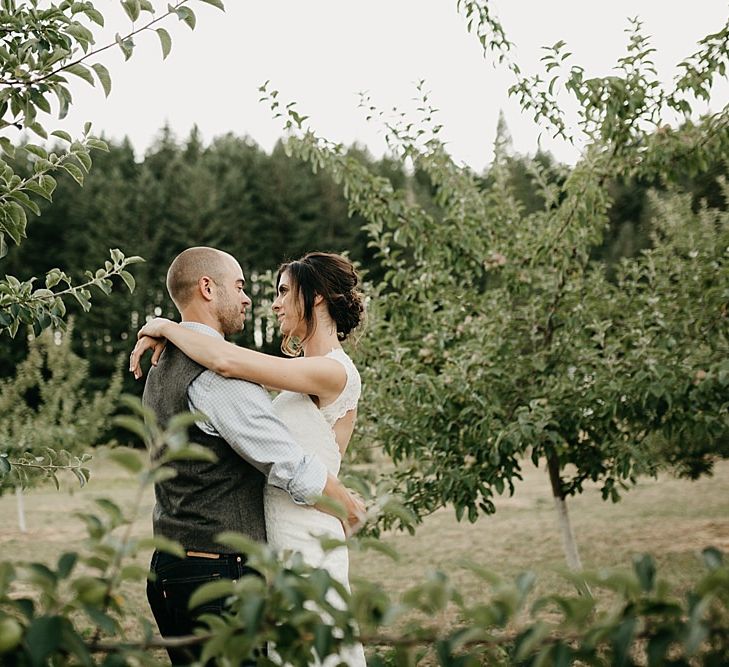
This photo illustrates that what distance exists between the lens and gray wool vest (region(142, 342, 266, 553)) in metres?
2.47

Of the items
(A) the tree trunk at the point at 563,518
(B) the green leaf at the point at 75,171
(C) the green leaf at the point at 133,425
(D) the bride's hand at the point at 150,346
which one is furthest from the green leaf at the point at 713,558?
(A) the tree trunk at the point at 563,518

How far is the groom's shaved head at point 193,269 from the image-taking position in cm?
281

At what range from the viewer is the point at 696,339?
543 centimetres

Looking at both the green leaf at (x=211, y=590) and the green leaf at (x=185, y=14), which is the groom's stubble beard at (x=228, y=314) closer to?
the green leaf at (x=185, y=14)

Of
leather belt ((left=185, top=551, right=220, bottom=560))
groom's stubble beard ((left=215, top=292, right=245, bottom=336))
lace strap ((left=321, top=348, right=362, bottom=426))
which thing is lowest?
leather belt ((left=185, top=551, right=220, bottom=560))

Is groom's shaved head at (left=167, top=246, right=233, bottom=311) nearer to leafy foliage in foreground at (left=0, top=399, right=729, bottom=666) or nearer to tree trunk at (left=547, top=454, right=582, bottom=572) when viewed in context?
Result: leafy foliage in foreground at (left=0, top=399, right=729, bottom=666)

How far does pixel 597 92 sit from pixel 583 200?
0.73m

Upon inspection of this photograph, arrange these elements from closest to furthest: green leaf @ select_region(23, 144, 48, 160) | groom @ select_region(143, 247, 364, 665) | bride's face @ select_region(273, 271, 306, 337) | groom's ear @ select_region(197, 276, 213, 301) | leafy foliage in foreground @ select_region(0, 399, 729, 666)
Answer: leafy foliage in foreground @ select_region(0, 399, 729, 666) < groom @ select_region(143, 247, 364, 665) < green leaf @ select_region(23, 144, 48, 160) < groom's ear @ select_region(197, 276, 213, 301) < bride's face @ select_region(273, 271, 306, 337)

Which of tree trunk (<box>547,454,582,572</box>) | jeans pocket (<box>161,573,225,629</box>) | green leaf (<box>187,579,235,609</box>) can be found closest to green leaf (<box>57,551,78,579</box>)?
green leaf (<box>187,579,235,609</box>)

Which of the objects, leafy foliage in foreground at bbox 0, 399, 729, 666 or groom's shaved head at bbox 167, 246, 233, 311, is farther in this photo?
groom's shaved head at bbox 167, 246, 233, 311

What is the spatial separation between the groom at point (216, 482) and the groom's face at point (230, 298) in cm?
25

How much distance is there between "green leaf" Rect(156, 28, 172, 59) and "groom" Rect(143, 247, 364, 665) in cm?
97

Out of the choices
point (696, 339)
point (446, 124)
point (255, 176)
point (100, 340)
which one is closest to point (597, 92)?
point (446, 124)

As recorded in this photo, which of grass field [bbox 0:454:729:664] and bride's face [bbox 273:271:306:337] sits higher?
bride's face [bbox 273:271:306:337]
